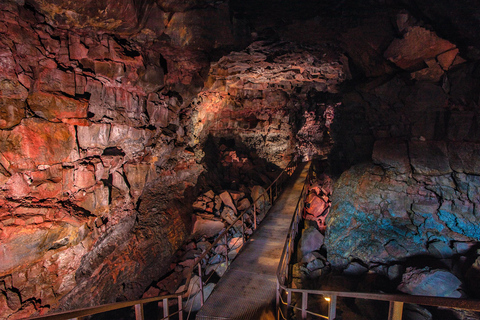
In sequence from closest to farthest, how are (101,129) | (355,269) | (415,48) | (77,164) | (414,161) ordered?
(415,48), (355,269), (414,161), (77,164), (101,129)

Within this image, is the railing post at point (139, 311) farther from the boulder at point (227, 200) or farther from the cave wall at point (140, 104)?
the boulder at point (227, 200)

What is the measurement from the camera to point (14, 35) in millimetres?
5273

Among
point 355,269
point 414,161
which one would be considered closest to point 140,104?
point 355,269

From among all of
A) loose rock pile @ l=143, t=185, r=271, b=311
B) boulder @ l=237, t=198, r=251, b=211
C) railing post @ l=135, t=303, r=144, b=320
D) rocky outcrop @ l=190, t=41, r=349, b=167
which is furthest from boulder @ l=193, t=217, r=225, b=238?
railing post @ l=135, t=303, r=144, b=320

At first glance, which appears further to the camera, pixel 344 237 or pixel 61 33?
pixel 344 237

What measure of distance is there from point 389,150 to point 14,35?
33.0 ft

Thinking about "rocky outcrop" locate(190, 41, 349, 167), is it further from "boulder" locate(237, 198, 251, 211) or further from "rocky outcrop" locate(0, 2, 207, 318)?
"boulder" locate(237, 198, 251, 211)

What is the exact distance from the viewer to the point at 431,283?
495cm

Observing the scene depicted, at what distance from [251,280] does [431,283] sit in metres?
3.87

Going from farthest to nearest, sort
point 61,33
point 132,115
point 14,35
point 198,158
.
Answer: point 198,158
point 132,115
point 61,33
point 14,35

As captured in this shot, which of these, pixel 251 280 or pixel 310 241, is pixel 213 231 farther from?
pixel 251 280

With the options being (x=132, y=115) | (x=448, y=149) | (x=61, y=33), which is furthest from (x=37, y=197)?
(x=448, y=149)

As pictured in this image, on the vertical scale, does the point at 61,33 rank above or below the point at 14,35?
above

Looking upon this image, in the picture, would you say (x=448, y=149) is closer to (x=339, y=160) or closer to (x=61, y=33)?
A: (x=339, y=160)
